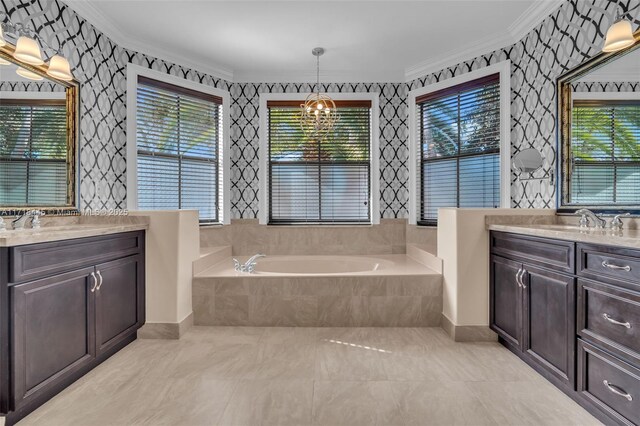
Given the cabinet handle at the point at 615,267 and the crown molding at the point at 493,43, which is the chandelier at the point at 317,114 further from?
the cabinet handle at the point at 615,267

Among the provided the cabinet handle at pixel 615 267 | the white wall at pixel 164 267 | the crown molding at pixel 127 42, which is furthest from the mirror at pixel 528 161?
the crown molding at pixel 127 42

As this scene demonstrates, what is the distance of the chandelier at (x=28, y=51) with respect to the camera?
79.1 inches

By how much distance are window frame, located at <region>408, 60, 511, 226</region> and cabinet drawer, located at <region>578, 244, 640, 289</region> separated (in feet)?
5.33

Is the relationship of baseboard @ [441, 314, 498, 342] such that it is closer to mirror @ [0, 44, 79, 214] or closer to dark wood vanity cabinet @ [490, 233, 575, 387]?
dark wood vanity cabinet @ [490, 233, 575, 387]

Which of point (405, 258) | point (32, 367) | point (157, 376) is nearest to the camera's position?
point (32, 367)

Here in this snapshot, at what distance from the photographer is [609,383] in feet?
4.76

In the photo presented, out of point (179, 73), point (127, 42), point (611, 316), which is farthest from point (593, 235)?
point (127, 42)

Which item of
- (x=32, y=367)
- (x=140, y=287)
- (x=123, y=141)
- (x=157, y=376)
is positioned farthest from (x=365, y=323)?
(x=123, y=141)

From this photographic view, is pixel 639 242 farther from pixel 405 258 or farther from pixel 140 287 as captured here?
pixel 140 287

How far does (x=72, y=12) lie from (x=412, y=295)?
356 cm

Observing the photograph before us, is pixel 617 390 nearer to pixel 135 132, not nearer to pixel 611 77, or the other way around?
pixel 611 77

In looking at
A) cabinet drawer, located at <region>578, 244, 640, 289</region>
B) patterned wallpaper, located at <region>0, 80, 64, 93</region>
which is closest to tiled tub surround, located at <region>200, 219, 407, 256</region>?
patterned wallpaper, located at <region>0, 80, 64, 93</region>

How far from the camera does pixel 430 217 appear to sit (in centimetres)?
382

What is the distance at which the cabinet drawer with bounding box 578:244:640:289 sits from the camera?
136 centimetres
